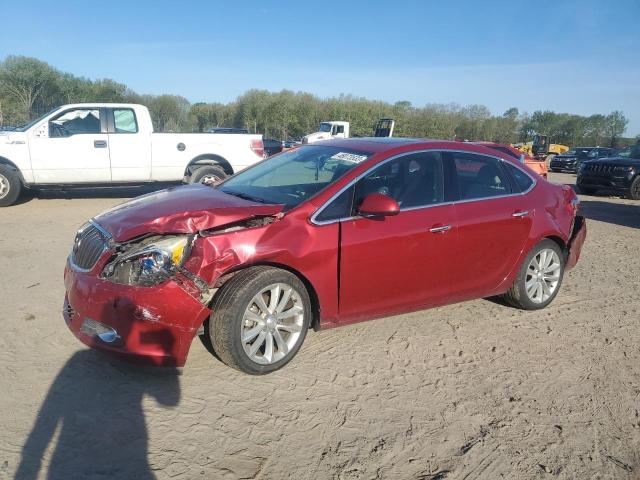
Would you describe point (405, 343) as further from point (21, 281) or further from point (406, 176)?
point (21, 281)

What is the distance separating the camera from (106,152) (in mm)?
10203

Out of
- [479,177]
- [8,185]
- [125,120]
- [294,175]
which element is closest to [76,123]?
[125,120]

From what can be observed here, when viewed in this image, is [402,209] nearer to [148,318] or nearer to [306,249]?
[306,249]

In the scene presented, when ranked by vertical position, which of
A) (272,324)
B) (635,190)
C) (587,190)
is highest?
(272,324)

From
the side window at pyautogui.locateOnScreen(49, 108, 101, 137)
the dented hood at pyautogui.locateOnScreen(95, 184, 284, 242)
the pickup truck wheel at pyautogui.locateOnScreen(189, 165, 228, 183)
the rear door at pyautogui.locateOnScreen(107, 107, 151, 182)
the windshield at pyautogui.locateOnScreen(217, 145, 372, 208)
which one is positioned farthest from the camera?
the pickup truck wheel at pyautogui.locateOnScreen(189, 165, 228, 183)

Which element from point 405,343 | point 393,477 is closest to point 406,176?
point 405,343

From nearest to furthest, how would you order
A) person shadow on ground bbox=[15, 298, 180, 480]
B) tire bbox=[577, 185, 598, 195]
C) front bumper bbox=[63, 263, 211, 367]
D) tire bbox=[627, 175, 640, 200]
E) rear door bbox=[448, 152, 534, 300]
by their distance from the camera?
person shadow on ground bbox=[15, 298, 180, 480] < front bumper bbox=[63, 263, 211, 367] < rear door bbox=[448, 152, 534, 300] < tire bbox=[627, 175, 640, 200] < tire bbox=[577, 185, 598, 195]

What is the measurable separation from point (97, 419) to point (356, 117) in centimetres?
5618

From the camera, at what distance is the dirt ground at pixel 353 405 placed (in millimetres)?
2682

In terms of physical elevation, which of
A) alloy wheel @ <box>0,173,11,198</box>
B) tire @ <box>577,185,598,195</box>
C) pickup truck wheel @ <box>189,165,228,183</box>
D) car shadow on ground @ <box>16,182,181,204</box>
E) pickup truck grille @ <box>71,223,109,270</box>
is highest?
pickup truck grille @ <box>71,223,109,270</box>

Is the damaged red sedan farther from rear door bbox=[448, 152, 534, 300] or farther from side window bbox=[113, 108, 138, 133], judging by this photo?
Answer: side window bbox=[113, 108, 138, 133]

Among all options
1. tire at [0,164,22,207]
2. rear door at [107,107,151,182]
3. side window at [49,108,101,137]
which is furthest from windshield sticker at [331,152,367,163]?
tire at [0,164,22,207]

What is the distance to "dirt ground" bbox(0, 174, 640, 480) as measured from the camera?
2.68 meters

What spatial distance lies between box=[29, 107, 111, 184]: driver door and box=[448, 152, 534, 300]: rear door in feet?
26.7
